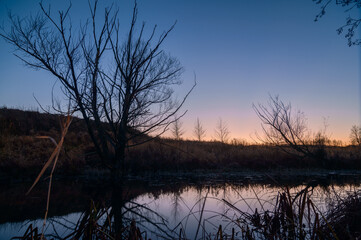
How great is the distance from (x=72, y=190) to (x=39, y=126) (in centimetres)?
1530

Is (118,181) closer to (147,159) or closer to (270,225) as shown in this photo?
(147,159)

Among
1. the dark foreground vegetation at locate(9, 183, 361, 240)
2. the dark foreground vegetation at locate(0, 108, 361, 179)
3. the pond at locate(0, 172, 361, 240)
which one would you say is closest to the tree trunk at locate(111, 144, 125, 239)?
the pond at locate(0, 172, 361, 240)

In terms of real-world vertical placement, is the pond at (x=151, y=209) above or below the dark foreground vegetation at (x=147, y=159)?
below

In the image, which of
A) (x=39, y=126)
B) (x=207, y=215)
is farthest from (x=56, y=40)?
(x=39, y=126)

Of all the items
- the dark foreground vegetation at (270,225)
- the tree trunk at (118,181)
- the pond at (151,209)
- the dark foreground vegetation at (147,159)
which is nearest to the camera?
the dark foreground vegetation at (270,225)

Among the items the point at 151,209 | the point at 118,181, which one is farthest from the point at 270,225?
the point at 118,181

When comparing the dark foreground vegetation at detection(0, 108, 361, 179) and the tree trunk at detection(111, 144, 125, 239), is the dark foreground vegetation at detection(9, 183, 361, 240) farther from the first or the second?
the dark foreground vegetation at detection(0, 108, 361, 179)

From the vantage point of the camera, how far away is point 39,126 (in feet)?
66.1

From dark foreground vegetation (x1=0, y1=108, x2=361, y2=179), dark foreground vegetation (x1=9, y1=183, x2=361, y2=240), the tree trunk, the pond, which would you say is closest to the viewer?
dark foreground vegetation (x1=9, y1=183, x2=361, y2=240)

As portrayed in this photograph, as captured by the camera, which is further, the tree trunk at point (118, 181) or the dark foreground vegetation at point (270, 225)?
the tree trunk at point (118, 181)

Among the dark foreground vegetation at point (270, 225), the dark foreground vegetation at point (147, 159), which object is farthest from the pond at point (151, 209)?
the dark foreground vegetation at point (147, 159)

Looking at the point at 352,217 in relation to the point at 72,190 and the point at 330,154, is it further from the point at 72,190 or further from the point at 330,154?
the point at 330,154

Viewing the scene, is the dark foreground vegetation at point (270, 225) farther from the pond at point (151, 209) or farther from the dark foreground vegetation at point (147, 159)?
the dark foreground vegetation at point (147, 159)

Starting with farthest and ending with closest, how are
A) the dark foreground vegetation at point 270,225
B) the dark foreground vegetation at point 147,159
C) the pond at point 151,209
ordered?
the dark foreground vegetation at point 147,159 < the pond at point 151,209 < the dark foreground vegetation at point 270,225
